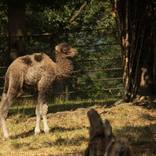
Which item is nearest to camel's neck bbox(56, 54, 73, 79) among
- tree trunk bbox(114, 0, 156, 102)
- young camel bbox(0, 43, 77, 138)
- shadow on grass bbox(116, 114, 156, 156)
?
young camel bbox(0, 43, 77, 138)

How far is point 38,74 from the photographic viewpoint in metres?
11.2

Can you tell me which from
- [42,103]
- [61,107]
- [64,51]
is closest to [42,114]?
[42,103]

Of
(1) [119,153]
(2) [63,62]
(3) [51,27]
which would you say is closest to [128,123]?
(2) [63,62]

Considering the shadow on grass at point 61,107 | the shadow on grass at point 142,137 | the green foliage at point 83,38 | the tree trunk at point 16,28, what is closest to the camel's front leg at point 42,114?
the shadow on grass at point 142,137

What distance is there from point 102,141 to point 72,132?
275 inches

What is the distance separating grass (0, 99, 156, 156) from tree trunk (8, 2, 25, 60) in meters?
2.36

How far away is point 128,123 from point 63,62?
1778 mm

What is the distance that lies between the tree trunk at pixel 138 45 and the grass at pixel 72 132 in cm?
71

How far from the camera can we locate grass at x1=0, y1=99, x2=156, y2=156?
9.51 meters

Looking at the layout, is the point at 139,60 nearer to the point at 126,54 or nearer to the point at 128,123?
the point at 126,54

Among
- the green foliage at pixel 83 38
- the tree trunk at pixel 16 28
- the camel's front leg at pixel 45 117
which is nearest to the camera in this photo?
the camel's front leg at pixel 45 117

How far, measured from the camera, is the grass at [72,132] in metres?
9.51

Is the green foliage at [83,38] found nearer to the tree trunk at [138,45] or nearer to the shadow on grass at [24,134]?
the tree trunk at [138,45]

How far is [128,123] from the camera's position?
462 inches
